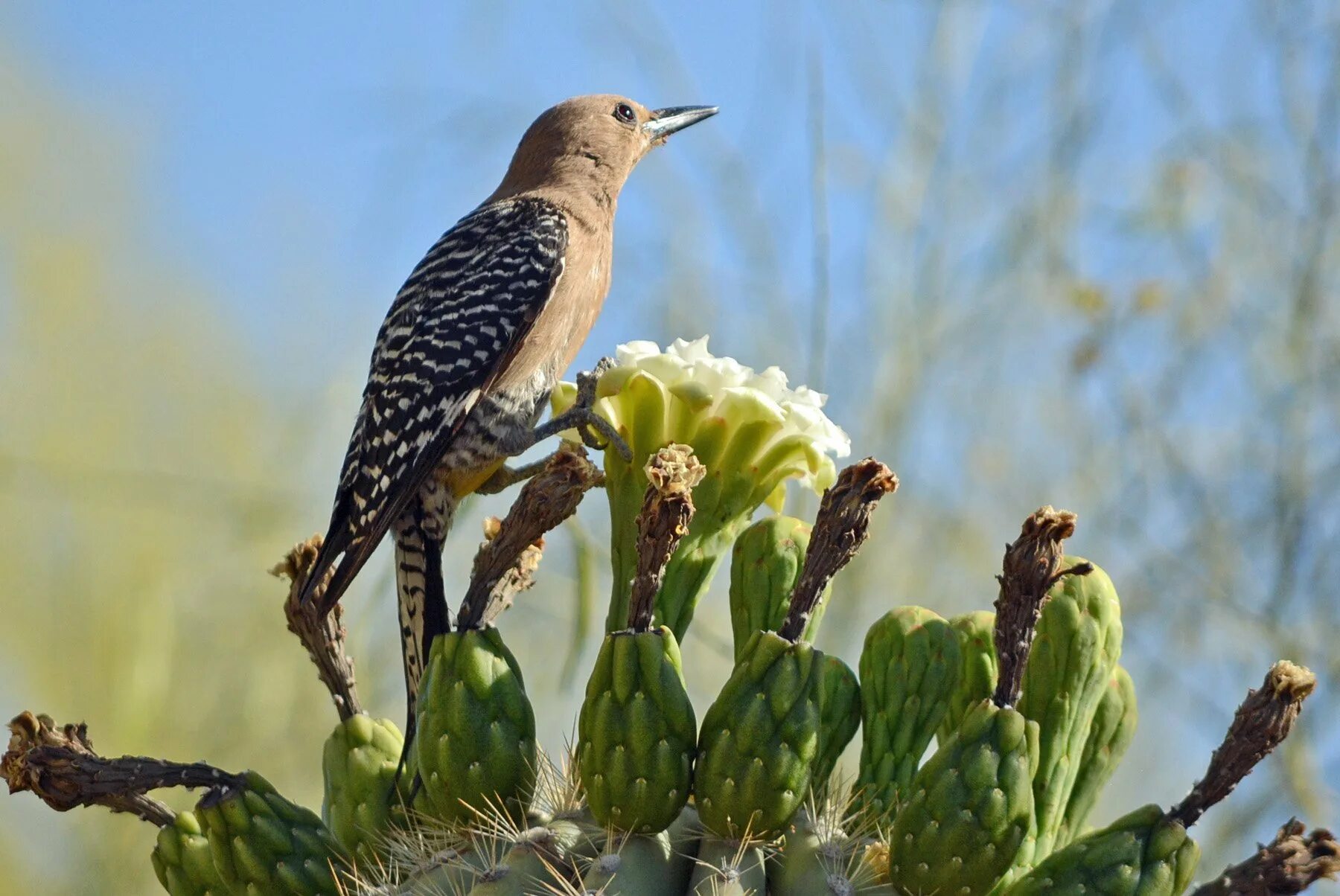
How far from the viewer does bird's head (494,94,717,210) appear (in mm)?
5227

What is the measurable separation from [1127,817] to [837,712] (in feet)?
1.50

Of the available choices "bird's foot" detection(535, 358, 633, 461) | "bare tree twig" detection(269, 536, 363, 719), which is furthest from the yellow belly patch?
"bare tree twig" detection(269, 536, 363, 719)

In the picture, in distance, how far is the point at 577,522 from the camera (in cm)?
404

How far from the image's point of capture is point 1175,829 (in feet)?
6.51

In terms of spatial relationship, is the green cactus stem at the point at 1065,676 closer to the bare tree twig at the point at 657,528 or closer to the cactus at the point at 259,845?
the bare tree twig at the point at 657,528

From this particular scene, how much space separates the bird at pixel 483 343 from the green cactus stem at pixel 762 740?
4.83 ft

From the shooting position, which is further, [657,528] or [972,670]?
[972,670]

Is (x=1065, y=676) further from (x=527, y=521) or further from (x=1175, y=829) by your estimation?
(x=527, y=521)

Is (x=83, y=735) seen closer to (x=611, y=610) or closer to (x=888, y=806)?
(x=611, y=610)

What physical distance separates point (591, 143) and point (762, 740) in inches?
140

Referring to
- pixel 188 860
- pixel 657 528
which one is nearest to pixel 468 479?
pixel 188 860

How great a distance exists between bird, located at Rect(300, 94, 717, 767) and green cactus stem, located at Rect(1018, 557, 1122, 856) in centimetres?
140

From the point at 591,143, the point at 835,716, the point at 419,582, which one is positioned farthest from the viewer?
the point at 591,143

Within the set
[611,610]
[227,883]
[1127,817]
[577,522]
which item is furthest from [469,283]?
[1127,817]
